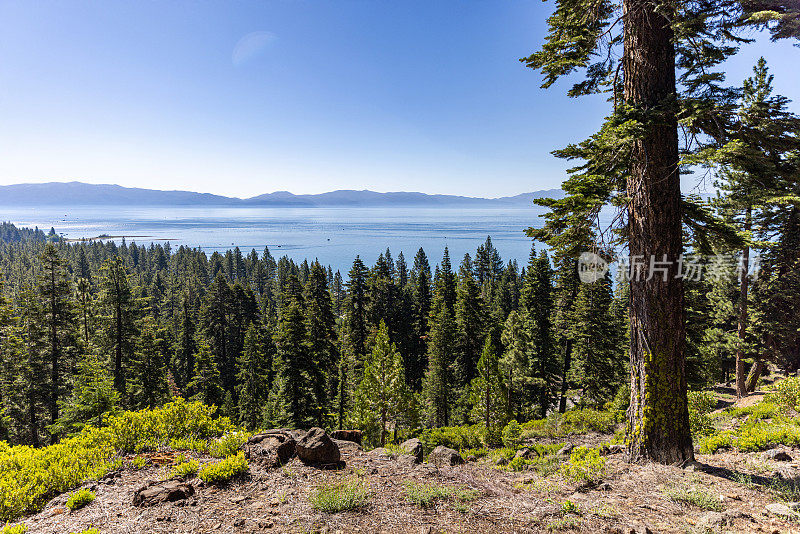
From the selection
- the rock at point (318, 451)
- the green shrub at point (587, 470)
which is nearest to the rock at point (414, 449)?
the rock at point (318, 451)

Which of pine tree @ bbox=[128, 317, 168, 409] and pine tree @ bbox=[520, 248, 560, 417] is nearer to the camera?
pine tree @ bbox=[128, 317, 168, 409]

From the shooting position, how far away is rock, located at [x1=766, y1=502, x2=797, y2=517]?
168 inches

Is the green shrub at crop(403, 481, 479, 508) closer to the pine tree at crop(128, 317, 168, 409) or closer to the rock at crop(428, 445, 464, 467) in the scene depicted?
the rock at crop(428, 445, 464, 467)

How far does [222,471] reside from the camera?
589cm

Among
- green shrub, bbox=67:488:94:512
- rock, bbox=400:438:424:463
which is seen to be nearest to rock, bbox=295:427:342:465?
rock, bbox=400:438:424:463

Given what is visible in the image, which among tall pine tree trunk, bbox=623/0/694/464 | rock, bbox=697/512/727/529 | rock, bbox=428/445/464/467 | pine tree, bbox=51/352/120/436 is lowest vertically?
pine tree, bbox=51/352/120/436

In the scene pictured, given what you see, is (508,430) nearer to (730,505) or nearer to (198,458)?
(730,505)

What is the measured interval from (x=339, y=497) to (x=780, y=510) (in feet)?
18.5

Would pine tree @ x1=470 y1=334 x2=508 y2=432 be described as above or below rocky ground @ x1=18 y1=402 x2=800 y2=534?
below

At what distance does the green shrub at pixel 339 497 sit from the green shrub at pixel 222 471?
4.93 feet

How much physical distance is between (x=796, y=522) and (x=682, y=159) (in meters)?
4.79

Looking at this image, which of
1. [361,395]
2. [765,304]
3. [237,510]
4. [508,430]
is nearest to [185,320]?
[361,395]

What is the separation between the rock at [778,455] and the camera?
20.1ft

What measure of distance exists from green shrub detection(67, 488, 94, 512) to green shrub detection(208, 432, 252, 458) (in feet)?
5.98
